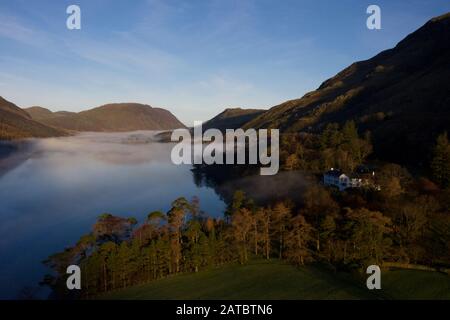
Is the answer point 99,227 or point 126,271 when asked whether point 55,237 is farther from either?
point 126,271

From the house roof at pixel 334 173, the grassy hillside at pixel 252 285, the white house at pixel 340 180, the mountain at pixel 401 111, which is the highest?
the mountain at pixel 401 111

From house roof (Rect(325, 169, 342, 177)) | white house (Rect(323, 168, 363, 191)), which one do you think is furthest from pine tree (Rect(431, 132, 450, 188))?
house roof (Rect(325, 169, 342, 177))

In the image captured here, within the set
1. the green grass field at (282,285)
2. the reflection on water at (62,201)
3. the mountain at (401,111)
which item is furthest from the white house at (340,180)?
the green grass field at (282,285)

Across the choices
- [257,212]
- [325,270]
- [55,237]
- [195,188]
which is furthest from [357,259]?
[195,188]

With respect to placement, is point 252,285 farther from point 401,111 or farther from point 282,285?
point 401,111

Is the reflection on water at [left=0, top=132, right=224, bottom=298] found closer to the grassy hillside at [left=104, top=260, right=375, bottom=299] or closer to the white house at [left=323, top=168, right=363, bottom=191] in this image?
the grassy hillside at [left=104, top=260, right=375, bottom=299]

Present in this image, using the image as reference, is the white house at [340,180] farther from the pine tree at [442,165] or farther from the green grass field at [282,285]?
the green grass field at [282,285]

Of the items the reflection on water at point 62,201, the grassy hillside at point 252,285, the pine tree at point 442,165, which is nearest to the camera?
the grassy hillside at point 252,285
